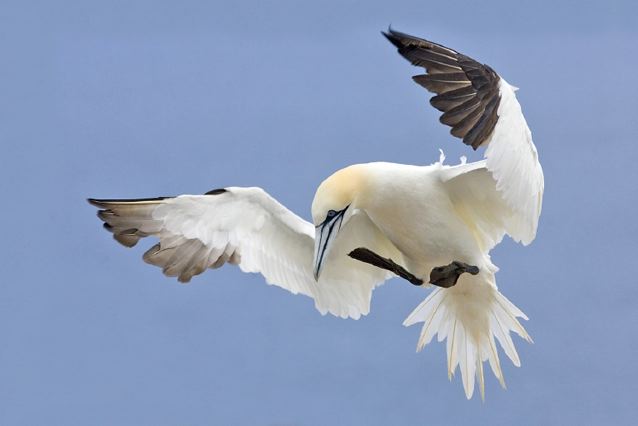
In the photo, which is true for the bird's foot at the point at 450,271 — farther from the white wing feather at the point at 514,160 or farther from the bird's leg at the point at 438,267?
the white wing feather at the point at 514,160

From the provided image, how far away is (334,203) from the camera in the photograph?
348 inches

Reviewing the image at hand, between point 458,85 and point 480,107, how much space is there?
0.59 feet

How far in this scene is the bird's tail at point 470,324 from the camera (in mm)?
9648

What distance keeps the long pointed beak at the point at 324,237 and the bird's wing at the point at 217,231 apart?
401 mm

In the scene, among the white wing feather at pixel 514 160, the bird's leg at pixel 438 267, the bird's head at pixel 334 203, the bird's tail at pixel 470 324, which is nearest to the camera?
the white wing feather at pixel 514 160

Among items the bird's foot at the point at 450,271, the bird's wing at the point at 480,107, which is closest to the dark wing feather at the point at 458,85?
the bird's wing at the point at 480,107

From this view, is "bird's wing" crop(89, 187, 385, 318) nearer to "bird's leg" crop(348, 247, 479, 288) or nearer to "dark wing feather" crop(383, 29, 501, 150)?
"bird's leg" crop(348, 247, 479, 288)

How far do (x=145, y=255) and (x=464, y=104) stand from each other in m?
2.57

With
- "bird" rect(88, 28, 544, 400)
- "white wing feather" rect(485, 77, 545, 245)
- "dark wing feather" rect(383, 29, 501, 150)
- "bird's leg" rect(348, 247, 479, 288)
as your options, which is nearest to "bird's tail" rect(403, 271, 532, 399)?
"bird" rect(88, 28, 544, 400)

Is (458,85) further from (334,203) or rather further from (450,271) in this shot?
(450,271)

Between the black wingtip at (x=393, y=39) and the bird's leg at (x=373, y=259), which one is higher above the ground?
the black wingtip at (x=393, y=39)

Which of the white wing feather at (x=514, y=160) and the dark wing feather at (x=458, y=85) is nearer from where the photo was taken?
the dark wing feather at (x=458, y=85)

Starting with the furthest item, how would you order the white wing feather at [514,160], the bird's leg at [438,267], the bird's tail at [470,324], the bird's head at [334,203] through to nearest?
1. the bird's tail at [470,324]
2. the bird's leg at [438,267]
3. the bird's head at [334,203]
4. the white wing feather at [514,160]

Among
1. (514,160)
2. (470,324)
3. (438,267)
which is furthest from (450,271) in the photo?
(514,160)
